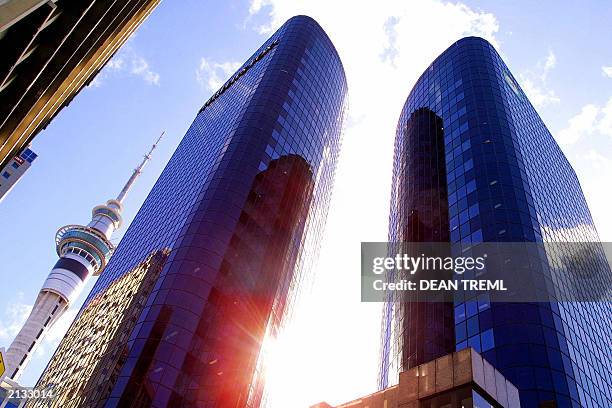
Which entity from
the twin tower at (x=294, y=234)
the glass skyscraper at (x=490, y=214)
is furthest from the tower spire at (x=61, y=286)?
the glass skyscraper at (x=490, y=214)

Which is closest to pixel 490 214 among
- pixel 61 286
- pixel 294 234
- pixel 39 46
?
pixel 294 234

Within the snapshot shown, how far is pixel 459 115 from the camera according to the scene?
8962cm

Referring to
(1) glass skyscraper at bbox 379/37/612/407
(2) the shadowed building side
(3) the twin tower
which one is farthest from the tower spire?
(2) the shadowed building side

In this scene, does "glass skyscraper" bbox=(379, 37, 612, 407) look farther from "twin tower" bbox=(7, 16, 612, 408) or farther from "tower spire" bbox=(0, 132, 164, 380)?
"tower spire" bbox=(0, 132, 164, 380)

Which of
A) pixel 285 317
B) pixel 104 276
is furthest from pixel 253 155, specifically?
pixel 104 276

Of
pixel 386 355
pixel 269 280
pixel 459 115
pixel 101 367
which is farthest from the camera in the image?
pixel 459 115

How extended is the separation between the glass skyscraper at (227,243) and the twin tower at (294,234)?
0.93 feet

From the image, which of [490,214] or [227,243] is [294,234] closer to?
[227,243]

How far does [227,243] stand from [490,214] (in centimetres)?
3408

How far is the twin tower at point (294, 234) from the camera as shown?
5556 centimetres

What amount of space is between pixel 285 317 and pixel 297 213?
17.7 m

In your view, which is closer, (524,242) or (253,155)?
(524,242)

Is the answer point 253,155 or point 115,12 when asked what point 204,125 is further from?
point 115,12

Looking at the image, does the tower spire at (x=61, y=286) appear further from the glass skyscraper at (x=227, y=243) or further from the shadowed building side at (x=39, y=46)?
the shadowed building side at (x=39, y=46)
